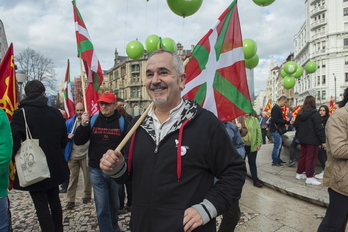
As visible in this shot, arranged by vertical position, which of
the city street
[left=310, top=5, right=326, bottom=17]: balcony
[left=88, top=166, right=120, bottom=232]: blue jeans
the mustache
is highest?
[left=310, top=5, right=326, bottom=17]: balcony

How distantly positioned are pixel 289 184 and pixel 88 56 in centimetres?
477

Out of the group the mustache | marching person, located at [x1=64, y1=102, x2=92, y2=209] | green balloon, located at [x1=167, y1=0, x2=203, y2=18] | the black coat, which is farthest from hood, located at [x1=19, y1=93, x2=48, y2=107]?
green balloon, located at [x1=167, y1=0, x2=203, y2=18]

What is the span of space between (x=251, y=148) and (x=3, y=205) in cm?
463

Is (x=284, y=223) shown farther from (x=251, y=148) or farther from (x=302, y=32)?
(x=302, y=32)

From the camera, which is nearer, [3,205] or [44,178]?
[3,205]

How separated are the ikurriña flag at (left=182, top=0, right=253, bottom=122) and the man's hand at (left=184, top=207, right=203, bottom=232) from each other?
1653 millimetres

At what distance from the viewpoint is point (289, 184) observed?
5.50 meters

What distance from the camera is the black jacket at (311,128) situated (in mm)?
5373

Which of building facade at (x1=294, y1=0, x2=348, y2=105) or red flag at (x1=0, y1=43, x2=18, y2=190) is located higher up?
building facade at (x1=294, y1=0, x2=348, y2=105)

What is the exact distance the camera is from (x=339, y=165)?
8.32 ft

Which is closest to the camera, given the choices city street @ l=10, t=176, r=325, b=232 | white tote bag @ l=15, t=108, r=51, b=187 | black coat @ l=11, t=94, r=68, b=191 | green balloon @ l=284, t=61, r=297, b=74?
white tote bag @ l=15, t=108, r=51, b=187

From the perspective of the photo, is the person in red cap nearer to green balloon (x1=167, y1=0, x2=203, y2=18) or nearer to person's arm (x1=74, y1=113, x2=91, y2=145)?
person's arm (x1=74, y1=113, x2=91, y2=145)

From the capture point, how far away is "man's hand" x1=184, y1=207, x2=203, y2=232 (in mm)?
1437

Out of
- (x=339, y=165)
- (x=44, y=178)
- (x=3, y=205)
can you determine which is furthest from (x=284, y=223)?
(x=3, y=205)
